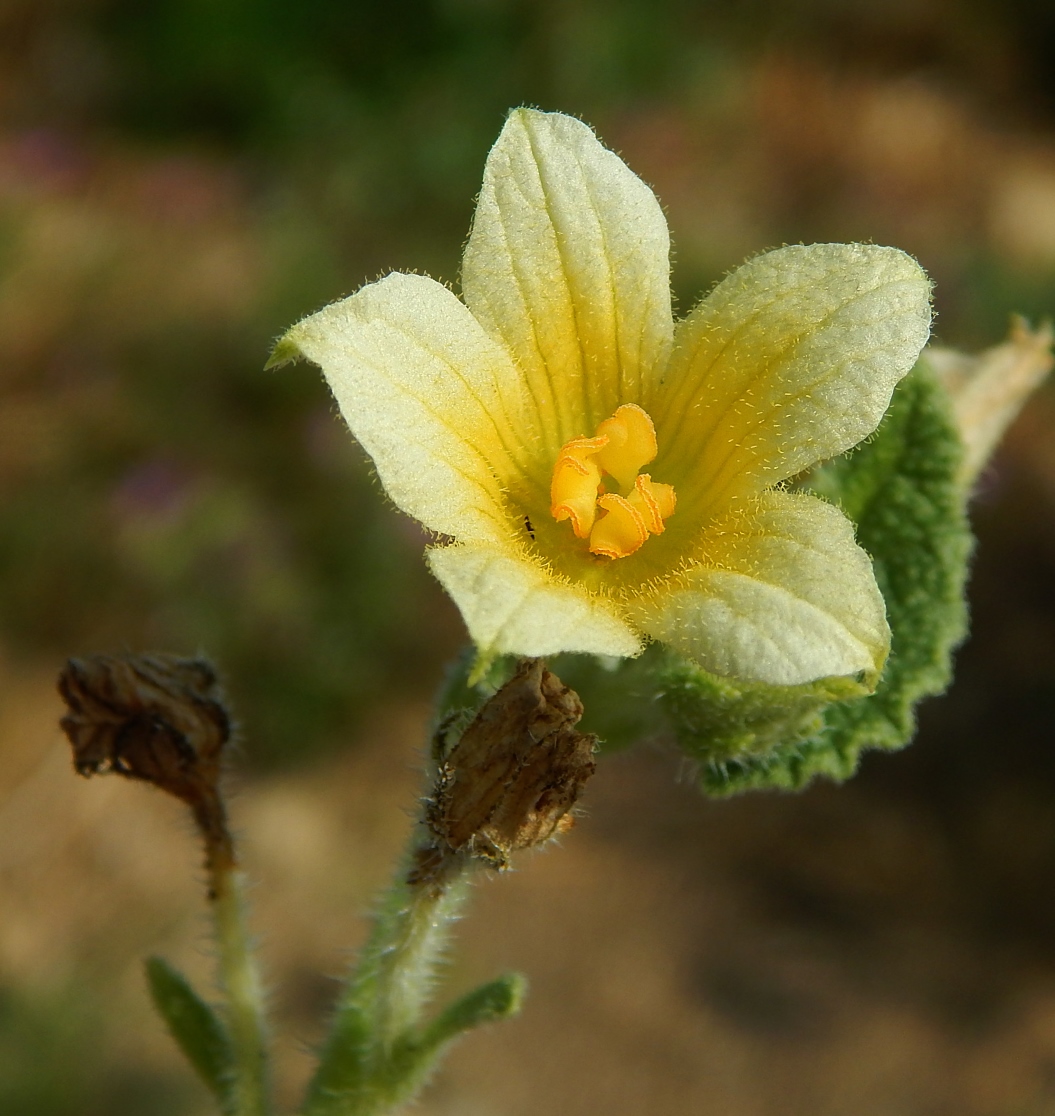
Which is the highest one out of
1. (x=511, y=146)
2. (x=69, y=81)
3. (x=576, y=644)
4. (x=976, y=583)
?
(x=69, y=81)

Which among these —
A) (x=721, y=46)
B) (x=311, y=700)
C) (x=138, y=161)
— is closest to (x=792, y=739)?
(x=311, y=700)

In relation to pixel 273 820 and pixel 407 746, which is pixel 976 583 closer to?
pixel 407 746

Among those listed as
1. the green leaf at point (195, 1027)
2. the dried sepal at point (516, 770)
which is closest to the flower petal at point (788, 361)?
the dried sepal at point (516, 770)

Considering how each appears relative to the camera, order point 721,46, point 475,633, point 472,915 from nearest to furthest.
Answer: point 475,633 < point 472,915 < point 721,46

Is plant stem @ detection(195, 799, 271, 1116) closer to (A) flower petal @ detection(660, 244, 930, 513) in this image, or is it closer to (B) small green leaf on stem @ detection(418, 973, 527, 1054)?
(B) small green leaf on stem @ detection(418, 973, 527, 1054)

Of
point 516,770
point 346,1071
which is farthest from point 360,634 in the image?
point 516,770

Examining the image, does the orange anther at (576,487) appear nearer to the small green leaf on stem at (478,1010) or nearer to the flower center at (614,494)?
the flower center at (614,494)

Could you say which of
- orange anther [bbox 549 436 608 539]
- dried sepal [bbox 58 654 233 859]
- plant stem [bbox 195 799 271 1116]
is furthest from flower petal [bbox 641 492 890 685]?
plant stem [bbox 195 799 271 1116]

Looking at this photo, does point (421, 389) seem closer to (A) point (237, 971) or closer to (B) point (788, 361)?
(B) point (788, 361)
